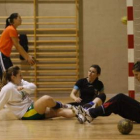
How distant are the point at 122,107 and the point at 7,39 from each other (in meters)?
2.61

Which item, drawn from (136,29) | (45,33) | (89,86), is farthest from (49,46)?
(89,86)

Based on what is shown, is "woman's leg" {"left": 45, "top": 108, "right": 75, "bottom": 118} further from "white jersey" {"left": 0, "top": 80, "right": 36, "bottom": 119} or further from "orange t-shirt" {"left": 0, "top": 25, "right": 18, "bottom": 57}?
"orange t-shirt" {"left": 0, "top": 25, "right": 18, "bottom": 57}

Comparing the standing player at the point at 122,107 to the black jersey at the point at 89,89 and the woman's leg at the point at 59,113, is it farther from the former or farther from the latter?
the black jersey at the point at 89,89

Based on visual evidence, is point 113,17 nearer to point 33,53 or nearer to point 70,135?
point 33,53

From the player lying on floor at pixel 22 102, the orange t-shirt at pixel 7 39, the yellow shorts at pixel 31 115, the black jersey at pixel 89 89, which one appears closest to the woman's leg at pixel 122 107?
the player lying on floor at pixel 22 102

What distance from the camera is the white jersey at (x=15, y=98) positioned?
393 cm

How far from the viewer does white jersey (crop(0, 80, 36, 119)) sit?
3.93 metres

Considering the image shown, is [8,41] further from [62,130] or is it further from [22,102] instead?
[62,130]

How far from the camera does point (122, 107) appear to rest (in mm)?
3307

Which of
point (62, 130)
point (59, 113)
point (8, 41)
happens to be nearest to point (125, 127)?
point (62, 130)

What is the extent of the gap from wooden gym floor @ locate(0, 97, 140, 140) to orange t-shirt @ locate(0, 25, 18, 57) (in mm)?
1538

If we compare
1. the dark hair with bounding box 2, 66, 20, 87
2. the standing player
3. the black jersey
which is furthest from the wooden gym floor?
the dark hair with bounding box 2, 66, 20, 87

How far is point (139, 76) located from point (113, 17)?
4.45m

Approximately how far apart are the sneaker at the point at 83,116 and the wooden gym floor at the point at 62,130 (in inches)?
2.5
